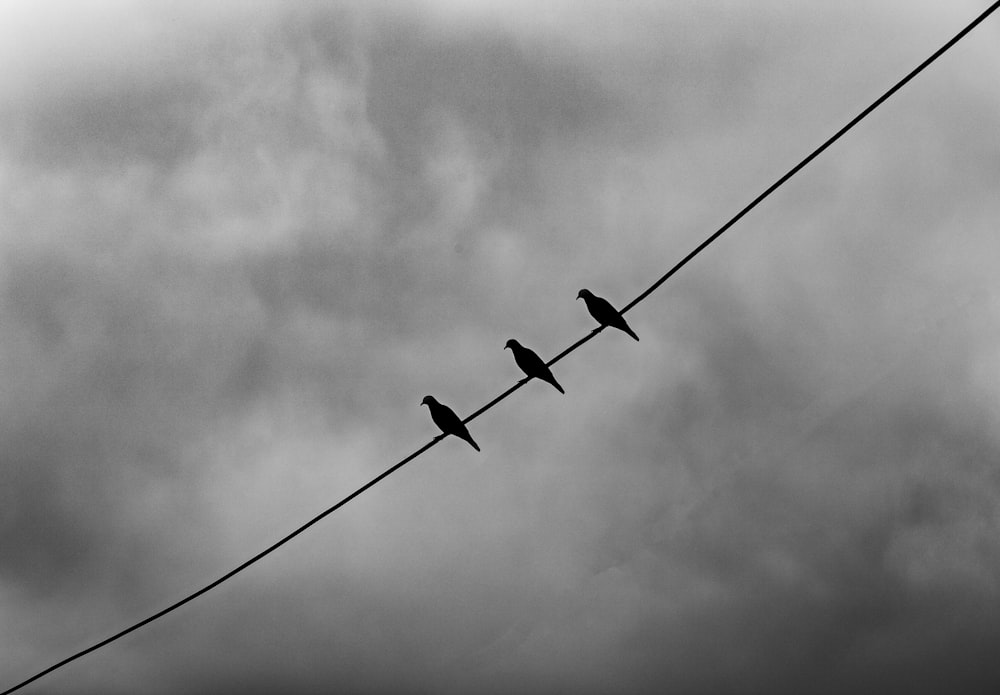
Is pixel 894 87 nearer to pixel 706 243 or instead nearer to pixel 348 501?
pixel 706 243

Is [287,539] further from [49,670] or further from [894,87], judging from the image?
[894,87]

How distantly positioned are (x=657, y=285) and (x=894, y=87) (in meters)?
2.52

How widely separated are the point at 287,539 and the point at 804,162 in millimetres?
5476

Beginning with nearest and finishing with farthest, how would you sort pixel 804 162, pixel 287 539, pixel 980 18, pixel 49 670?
pixel 980 18 < pixel 804 162 < pixel 287 539 < pixel 49 670

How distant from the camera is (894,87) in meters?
7.24

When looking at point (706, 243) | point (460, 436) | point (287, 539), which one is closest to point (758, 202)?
point (706, 243)

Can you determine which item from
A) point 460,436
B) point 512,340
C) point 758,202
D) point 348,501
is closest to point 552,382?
point 512,340

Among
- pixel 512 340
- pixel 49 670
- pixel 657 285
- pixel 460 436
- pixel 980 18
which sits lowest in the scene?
pixel 980 18

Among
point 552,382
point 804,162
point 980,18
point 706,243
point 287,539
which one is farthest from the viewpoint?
point 552,382

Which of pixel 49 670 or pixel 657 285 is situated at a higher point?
pixel 49 670

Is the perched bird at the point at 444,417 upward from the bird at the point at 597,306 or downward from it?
downward

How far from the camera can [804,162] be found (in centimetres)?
764

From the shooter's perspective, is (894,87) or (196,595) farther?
(196,595)

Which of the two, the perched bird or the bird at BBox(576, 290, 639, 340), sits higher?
the bird at BBox(576, 290, 639, 340)
